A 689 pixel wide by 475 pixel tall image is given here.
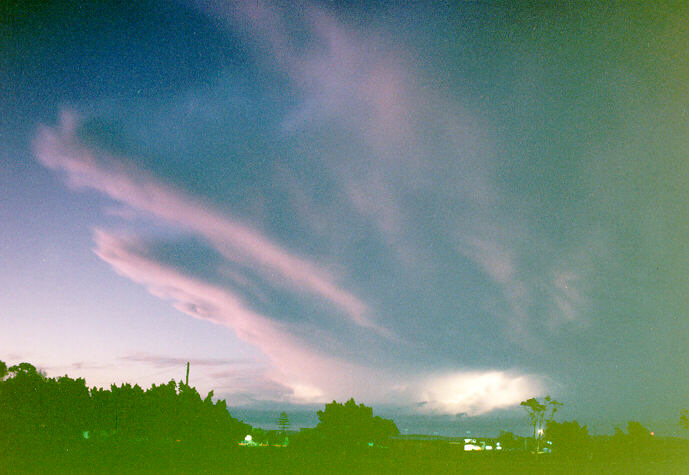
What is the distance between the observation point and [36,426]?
4903cm

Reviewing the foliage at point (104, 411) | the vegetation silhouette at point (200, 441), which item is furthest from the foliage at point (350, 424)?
the foliage at point (104, 411)

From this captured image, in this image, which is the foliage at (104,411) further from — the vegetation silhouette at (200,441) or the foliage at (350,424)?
the foliage at (350,424)

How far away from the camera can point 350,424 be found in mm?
76188

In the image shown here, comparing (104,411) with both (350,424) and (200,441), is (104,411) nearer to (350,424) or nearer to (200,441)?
(200,441)

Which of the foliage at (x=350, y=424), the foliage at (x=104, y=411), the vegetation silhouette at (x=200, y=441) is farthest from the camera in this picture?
the foliage at (x=350, y=424)

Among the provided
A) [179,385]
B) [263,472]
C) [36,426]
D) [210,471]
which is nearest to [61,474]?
[210,471]

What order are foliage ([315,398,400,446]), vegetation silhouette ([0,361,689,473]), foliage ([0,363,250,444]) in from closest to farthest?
vegetation silhouette ([0,361,689,473]) → foliage ([0,363,250,444]) → foliage ([315,398,400,446])

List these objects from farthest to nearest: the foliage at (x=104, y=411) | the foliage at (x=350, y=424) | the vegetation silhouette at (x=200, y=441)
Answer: the foliage at (x=350, y=424) → the foliage at (x=104, y=411) → the vegetation silhouette at (x=200, y=441)

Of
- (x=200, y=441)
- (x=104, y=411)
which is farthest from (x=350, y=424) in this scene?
(x=104, y=411)

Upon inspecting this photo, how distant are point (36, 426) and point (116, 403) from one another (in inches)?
305

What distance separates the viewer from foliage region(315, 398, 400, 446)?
2956 inches

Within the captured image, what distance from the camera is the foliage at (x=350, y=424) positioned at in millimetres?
75075

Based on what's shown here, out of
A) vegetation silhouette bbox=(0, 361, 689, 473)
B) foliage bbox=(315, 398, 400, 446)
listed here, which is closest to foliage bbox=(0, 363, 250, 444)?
vegetation silhouette bbox=(0, 361, 689, 473)

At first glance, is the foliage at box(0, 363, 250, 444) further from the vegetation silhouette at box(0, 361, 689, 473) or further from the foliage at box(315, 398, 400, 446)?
the foliage at box(315, 398, 400, 446)
